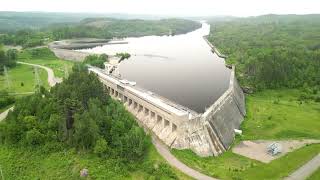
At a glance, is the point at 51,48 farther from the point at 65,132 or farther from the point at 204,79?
the point at 65,132

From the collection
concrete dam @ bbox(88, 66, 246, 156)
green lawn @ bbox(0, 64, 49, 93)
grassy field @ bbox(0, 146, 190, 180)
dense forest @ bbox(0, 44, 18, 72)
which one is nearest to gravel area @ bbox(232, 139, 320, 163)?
concrete dam @ bbox(88, 66, 246, 156)

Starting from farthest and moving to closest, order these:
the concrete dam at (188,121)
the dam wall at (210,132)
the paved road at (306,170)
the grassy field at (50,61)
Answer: the grassy field at (50,61) → the concrete dam at (188,121) → the dam wall at (210,132) → the paved road at (306,170)

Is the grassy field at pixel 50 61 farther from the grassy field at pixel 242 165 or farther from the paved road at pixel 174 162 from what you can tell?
the grassy field at pixel 242 165

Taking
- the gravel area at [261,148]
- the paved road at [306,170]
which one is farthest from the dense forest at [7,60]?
the paved road at [306,170]

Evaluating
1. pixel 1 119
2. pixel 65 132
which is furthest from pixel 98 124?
pixel 1 119

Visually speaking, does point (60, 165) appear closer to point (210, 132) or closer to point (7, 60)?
point (210, 132)

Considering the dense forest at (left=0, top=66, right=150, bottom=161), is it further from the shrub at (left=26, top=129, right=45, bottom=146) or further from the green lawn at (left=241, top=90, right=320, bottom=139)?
the green lawn at (left=241, top=90, right=320, bottom=139)

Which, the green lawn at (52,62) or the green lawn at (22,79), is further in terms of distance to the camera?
the green lawn at (52,62)
